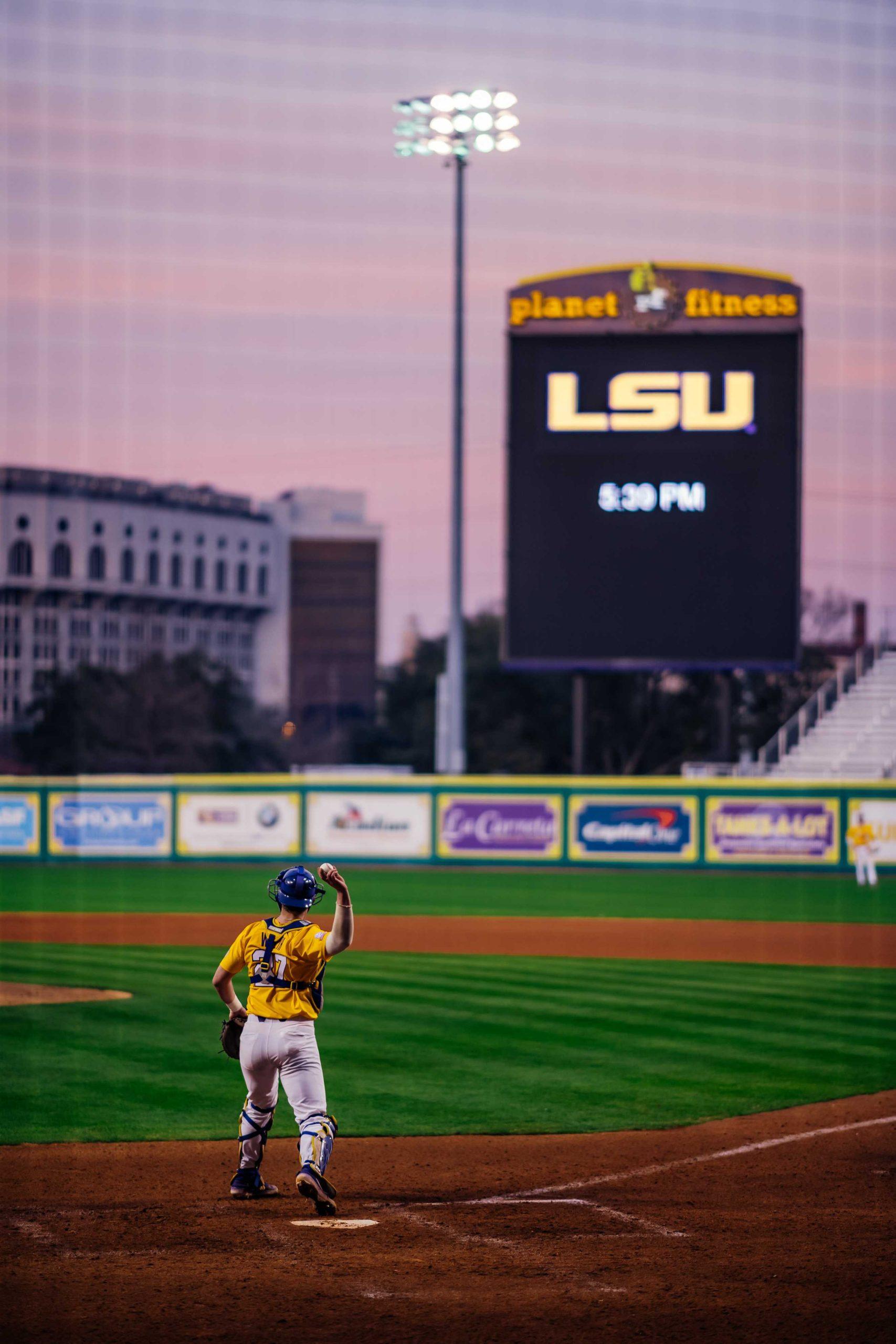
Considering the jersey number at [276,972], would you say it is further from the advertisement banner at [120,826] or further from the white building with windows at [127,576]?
the white building with windows at [127,576]

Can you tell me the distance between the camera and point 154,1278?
632 cm

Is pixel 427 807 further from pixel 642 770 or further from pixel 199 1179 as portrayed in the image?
pixel 642 770

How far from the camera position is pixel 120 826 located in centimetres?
3234

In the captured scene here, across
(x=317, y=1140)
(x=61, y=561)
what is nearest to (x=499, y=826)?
(x=317, y=1140)

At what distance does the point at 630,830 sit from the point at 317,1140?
24.4 meters

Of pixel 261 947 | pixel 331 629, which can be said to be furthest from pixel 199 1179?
pixel 331 629

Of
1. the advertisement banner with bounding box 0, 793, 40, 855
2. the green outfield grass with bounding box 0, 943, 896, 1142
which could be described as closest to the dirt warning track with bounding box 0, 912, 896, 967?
the green outfield grass with bounding box 0, 943, 896, 1142

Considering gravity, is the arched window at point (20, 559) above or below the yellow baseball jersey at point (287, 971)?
above

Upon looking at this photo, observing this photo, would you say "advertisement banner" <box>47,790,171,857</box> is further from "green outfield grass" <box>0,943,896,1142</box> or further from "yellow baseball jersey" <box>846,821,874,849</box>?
"green outfield grass" <box>0,943,896,1142</box>

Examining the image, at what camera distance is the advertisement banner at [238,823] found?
3200 cm

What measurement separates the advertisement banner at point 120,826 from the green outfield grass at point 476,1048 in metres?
14.9

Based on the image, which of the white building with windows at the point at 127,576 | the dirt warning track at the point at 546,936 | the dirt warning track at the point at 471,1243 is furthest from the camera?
the white building with windows at the point at 127,576

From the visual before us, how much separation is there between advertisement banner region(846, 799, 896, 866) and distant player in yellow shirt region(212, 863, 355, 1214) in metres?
23.9

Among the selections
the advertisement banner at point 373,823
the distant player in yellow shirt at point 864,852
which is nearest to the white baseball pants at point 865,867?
the distant player in yellow shirt at point 864,852
